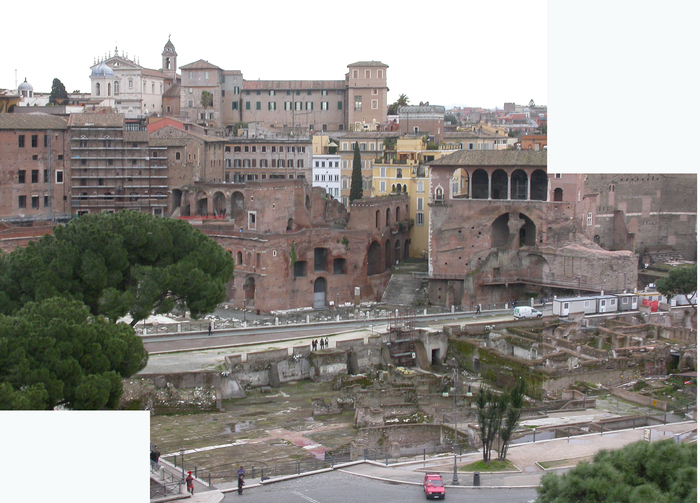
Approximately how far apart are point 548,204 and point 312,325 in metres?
16.7

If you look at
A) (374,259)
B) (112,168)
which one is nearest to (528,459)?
(374,259)

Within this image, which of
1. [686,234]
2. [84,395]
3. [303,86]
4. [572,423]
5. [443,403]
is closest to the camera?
[84,395]

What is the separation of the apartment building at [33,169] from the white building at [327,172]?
1756cm

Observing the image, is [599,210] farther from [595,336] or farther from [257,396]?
[257,396]

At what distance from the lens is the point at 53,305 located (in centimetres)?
2769

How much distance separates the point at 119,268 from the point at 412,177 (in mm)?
36821

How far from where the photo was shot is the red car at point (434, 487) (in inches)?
1082

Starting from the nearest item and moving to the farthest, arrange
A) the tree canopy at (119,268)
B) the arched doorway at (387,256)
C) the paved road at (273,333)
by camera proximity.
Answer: the tree canopy at (119,268) → the paved road at (273,333) → the arched doorway at (387,256)

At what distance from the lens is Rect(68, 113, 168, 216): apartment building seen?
7225 centimetres

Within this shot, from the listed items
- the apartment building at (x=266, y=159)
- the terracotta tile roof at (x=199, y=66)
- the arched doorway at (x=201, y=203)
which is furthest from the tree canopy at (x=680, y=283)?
the terracotta tile roof at (x=199, y=66)

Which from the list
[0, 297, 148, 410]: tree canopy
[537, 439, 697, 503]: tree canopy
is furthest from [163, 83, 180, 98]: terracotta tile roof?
[537, 439, 697, 503]: tree canopy

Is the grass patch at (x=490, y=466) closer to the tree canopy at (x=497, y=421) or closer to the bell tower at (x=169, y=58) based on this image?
the tree canopy at (x=497, y=421)

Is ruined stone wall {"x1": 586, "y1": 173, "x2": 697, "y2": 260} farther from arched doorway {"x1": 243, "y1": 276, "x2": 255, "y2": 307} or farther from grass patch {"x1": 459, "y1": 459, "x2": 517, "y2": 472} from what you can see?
grass patch {"x1": 459, "y1": 459, "x2": 517, "y2": 472}

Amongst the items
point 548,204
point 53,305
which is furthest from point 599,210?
point 53,305
